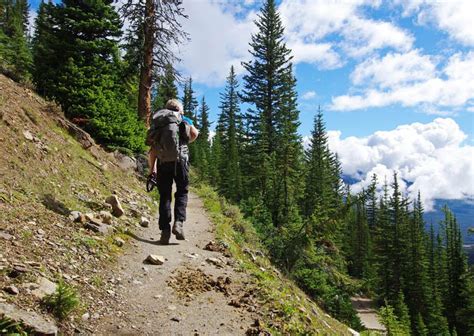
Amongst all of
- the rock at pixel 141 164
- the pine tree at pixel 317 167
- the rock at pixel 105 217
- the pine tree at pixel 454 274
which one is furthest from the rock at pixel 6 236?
the pine tree at pixel 454 274

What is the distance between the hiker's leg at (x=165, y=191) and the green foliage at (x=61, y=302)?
3202 millimetres

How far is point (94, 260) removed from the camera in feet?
17.0

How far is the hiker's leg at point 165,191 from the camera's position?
6902mm

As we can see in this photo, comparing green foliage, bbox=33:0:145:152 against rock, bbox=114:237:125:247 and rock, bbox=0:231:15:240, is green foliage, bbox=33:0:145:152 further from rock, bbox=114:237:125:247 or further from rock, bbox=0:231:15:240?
rock, bbox=0:231:15:240

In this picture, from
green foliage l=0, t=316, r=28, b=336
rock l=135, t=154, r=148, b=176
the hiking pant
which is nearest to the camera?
green foliage l=0, t=316, r=28, b=336

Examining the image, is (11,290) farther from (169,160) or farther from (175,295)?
(169,160)

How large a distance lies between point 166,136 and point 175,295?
121 inches

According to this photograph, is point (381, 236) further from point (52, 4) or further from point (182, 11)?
point (52, 4)

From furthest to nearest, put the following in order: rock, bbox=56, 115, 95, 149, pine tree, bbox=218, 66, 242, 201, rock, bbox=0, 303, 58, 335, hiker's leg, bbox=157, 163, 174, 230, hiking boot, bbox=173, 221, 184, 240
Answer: pine tree, bbox=218, 66, 242, 201 → rock, bbox=56, 115, 95, 149 → hiking boot, bbox=173, 221, 184, 240 → hiker's leg, bbox=157, 163, 174, 230 → rock, bbox=0, 303, 58, 335

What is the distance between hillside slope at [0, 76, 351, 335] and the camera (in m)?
4.06

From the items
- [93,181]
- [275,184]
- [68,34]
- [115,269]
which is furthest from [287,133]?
[115,269]

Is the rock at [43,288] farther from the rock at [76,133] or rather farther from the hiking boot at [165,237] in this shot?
the rock at [76,133]

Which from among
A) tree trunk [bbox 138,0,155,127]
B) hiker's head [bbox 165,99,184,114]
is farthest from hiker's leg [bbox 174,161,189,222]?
tree trunk [bbox 138,0,155,127]

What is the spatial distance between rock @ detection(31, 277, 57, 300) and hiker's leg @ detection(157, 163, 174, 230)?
9.92 feet
